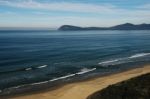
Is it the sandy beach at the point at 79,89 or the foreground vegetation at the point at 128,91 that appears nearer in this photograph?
the foreground vegetation at the point at 128,91

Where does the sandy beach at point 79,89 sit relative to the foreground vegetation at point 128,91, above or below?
below

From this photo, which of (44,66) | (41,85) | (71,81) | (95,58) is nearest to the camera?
(41,85)

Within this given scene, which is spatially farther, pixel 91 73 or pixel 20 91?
pixel 91 73

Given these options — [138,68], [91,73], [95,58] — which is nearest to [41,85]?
[91,73]

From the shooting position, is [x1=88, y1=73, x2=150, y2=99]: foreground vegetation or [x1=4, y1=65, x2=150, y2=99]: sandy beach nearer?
[x1=88, y1=73, x2=150, y2=99]: foreground vegetation

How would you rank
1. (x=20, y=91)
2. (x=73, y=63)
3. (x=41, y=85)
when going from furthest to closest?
(x=73, y=63)
(x=41, y=85)
(x=20, y=91)

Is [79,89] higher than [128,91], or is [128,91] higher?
[128,91]

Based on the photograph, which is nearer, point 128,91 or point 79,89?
point 128,91

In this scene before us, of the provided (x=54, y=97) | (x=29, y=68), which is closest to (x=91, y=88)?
(x=54, y=97)

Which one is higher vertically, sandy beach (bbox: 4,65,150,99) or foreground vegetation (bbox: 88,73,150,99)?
foreground vegetation (bbox: 88,73,150,99)

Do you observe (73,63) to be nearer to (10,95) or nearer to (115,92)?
(10,95)
